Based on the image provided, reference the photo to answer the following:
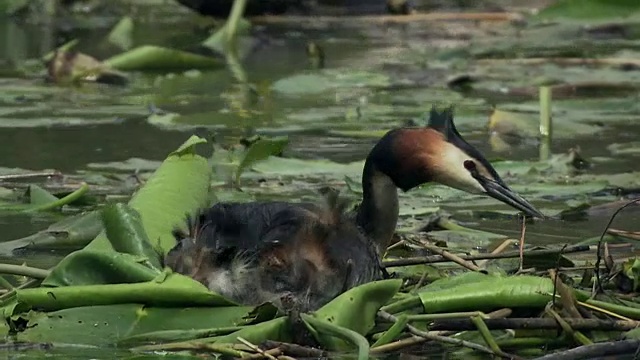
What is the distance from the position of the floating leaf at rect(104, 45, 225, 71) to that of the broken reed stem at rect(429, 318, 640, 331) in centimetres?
714

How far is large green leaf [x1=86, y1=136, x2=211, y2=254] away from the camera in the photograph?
5.51 m

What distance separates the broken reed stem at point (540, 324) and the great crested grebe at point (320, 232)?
0.40 metres

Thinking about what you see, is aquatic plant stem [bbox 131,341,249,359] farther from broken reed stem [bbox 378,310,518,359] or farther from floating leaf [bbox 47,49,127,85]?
floating leaf [bbox 47,49,127,85]

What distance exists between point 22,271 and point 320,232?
3.03 feet

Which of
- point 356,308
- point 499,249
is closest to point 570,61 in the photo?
point 499,249

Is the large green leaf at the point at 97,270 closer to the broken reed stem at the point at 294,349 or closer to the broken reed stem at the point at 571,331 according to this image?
the broken reed stem at the point at 294,349

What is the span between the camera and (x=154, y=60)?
11797mm

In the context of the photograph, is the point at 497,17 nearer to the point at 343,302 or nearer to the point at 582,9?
the point at 582,9

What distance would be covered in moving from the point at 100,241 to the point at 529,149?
383 cm

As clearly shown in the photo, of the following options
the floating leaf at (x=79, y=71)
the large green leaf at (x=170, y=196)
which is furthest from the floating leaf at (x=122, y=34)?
the large green leaf at (x=170, y=196)

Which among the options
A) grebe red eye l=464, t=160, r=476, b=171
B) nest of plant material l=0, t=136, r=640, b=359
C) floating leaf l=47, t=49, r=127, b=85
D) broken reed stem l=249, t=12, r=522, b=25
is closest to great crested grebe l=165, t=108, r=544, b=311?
A: grebe red eye l=464, t=160, r=476, b=171

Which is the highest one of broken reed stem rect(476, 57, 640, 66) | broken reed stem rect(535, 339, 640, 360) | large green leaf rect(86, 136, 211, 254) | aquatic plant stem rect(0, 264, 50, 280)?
broken reed stem rect(535, 339, 640, 360)

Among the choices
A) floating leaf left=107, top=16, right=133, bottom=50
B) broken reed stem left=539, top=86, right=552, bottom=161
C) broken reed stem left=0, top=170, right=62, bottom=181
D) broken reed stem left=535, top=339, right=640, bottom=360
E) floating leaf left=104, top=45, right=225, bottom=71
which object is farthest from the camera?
floating leaf left=107, top=16, right=133, bottom=50

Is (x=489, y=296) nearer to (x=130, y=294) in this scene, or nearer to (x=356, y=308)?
(x=356, y=308)
